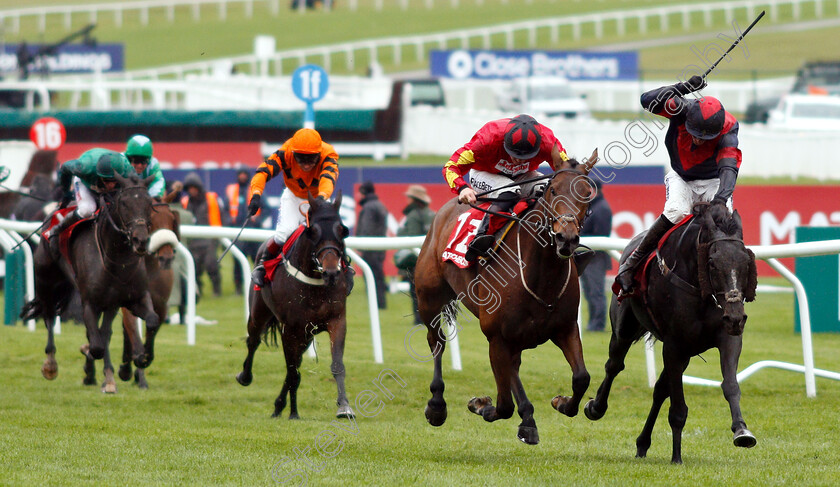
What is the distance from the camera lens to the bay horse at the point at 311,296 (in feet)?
25.8

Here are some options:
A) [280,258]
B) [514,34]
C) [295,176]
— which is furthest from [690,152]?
[514,34]

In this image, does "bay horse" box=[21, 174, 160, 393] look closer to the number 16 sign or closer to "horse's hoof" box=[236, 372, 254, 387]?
"horse's hoof" box=[236, 372, 254, 387]

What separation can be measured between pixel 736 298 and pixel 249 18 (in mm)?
43439

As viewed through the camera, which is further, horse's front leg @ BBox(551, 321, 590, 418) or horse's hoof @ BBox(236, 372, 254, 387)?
horse's hoof @ BBox(236, 372, 254, 387)

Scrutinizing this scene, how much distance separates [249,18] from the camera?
47.6 m

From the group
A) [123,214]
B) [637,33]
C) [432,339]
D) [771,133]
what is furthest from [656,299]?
[637,33]

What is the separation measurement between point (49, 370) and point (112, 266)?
3.64 feet

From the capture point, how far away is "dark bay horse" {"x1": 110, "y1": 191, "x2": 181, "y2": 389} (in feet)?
29.8

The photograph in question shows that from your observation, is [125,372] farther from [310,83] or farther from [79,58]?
[79,58]

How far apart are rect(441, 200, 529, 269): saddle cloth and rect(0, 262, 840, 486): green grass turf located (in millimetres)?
1143

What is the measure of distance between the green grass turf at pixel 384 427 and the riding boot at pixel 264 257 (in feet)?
3.25

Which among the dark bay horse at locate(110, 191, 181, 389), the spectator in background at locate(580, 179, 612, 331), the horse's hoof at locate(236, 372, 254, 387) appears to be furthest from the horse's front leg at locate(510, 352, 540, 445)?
the spectator in background at locate(580, 179, 612, 331)

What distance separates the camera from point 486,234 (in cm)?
704

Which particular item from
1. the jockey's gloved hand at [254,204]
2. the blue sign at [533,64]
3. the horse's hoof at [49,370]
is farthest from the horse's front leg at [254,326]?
the blue sign at [533,64]
